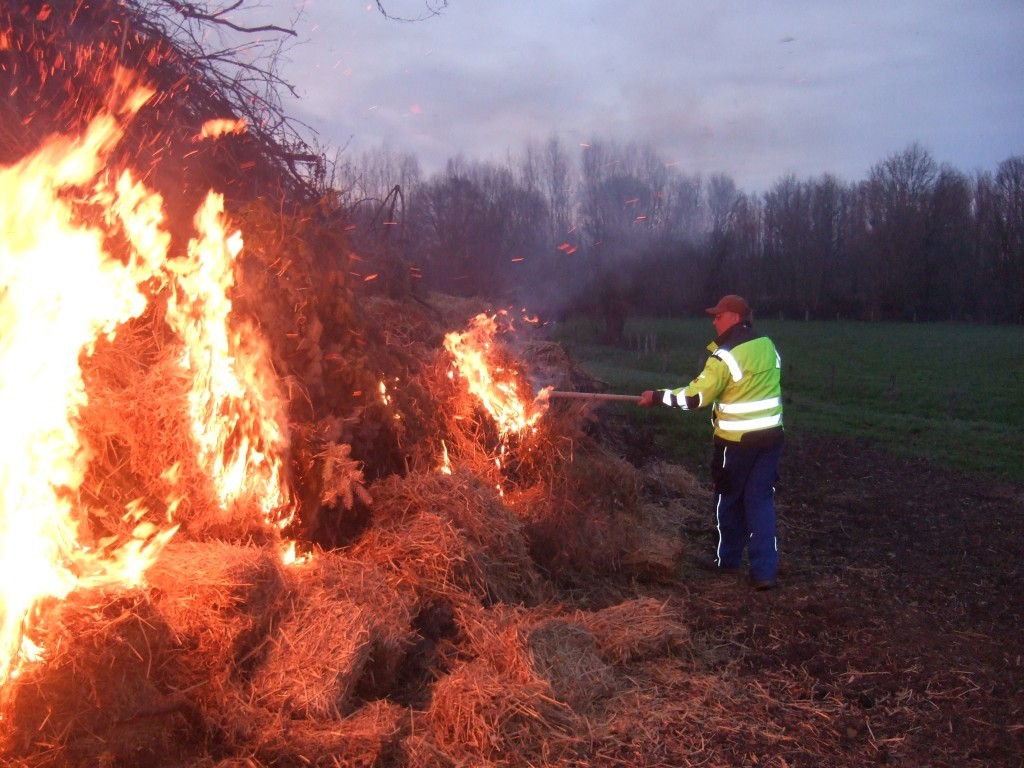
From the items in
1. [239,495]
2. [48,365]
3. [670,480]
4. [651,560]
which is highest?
[48,365]

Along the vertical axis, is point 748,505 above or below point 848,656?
above

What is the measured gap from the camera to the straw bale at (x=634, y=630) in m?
4.98

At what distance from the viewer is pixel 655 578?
21.4 feet

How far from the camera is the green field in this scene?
1289cm

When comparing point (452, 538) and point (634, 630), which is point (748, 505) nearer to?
point (634, 630)

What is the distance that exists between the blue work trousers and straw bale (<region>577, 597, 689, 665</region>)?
126 cm

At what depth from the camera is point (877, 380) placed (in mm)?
22500

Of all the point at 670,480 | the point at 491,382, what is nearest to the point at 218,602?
the point at 491,382

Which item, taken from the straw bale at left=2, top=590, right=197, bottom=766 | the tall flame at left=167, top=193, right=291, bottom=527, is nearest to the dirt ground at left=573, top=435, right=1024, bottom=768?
the straw bale at left=2, top=590, right=197, bottom=766

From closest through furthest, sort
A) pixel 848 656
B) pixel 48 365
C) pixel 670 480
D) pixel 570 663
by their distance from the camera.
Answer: pixel 48 365, pixel 570 663, pixel 848 656, pixel 670 480

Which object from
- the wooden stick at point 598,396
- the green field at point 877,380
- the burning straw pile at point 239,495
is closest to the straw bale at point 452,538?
the burning straw pile at point 239,495

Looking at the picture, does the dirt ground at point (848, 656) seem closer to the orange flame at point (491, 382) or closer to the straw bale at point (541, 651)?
the straw bale at point (541, 651)

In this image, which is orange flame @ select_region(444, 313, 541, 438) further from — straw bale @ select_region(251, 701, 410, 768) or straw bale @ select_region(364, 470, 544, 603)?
straw bale @ select_region(251, 701, 410, 768)

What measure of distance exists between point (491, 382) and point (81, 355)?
330 centimetres
